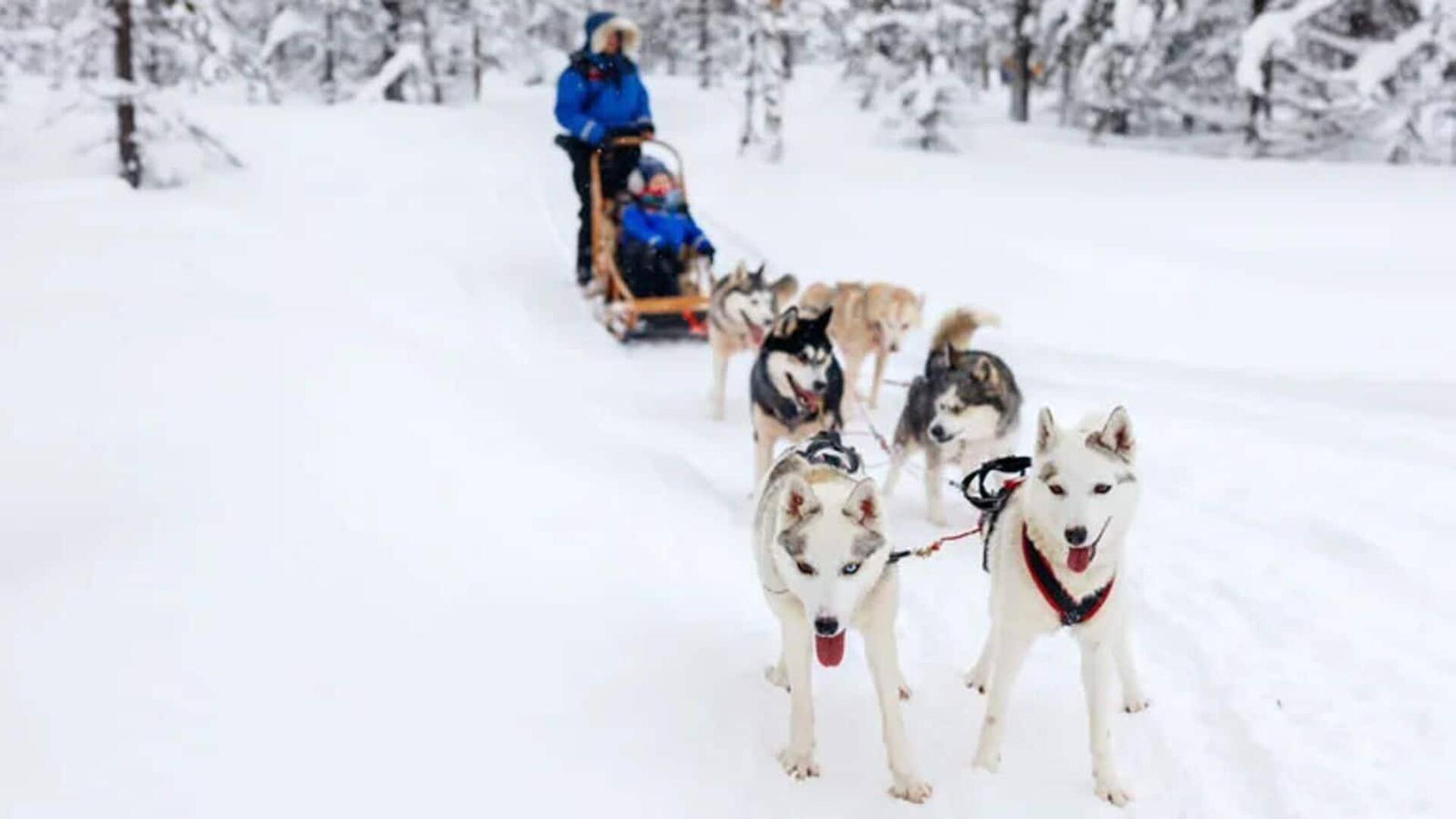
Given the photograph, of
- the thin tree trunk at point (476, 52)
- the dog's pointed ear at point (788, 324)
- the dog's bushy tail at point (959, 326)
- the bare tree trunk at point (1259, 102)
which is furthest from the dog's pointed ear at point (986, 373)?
the thin tree trunk at point (476, 52)

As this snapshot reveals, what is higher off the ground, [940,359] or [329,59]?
[329,59]

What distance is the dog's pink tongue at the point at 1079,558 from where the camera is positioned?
296 cm

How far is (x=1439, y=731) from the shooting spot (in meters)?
3.34

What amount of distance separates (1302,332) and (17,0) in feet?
48.0

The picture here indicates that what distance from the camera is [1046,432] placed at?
9.95ft

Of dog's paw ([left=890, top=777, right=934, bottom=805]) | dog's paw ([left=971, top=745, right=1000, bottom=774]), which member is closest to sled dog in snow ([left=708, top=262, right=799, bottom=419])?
dog's paw ([left=971, top=745, right=1000, bottom=774])

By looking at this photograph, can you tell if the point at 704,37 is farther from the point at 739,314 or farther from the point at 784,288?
the point at 739,314

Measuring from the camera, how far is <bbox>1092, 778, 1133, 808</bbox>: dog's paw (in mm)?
3182

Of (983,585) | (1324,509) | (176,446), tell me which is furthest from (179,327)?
(1324,509)

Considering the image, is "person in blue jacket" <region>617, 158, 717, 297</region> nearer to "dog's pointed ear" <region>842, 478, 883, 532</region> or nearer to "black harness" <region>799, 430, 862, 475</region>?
"black harness" <region>799, 430, 862, 475</region>

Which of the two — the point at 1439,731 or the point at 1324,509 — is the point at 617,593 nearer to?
the point at 1439,731

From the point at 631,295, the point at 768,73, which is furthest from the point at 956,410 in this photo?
the point at 768,73

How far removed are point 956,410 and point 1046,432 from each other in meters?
2.02

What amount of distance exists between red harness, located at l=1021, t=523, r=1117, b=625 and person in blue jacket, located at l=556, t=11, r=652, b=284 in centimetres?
740
